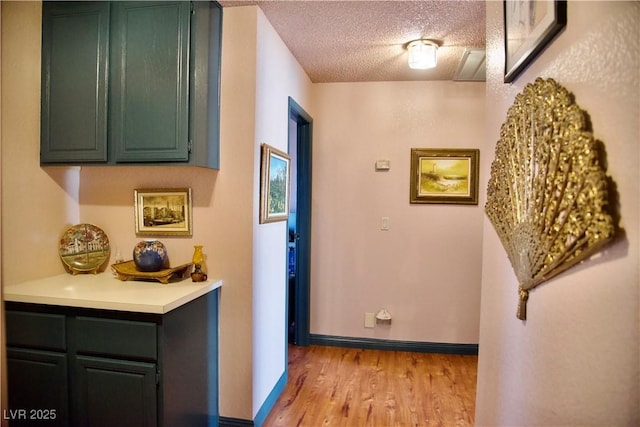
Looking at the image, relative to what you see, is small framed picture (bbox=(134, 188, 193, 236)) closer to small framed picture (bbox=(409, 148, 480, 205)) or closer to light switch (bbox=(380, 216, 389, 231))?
light switch (bbox=(380, 216, 389, 231))

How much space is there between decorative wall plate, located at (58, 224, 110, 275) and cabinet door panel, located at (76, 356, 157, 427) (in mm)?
635

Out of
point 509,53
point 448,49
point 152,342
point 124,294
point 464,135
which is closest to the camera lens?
point 509,53

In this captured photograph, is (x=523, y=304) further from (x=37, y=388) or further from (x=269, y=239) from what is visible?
(x=37, y=388)

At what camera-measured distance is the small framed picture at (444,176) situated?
10.4ft

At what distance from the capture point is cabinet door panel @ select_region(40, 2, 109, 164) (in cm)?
195

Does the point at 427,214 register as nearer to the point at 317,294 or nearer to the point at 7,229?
the point at 317,294

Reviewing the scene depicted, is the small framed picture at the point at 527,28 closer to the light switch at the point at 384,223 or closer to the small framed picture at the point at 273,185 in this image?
the small framed picture at the point at 273,185

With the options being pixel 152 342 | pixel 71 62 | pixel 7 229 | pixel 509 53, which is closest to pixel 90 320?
pixel 152 342

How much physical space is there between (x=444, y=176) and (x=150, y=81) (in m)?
2.39

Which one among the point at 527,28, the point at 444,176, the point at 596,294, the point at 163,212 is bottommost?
the point at 596,294

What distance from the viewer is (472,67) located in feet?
9.14

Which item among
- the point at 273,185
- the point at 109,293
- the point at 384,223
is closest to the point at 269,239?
the point at 273,185

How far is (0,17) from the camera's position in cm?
182

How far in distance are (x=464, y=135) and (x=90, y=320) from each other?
9.83 ft
